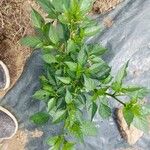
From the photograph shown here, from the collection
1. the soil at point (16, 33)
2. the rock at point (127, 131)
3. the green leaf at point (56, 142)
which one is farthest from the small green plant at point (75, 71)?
the soil at point (16, 33)

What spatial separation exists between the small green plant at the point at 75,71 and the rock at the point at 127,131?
15.2 inches

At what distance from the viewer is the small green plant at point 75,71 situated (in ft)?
4.44

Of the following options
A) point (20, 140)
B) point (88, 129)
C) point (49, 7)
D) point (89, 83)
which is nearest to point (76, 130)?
point (88, 129)

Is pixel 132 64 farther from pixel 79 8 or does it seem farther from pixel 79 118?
pixel 79 8

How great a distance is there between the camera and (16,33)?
2051 millimetres

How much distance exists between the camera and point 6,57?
7.01 ft

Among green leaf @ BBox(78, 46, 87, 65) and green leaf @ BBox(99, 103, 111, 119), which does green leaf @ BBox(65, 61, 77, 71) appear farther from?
green leaf @ BBox(99, 103, 111, 119)

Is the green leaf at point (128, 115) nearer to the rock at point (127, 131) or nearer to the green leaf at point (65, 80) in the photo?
the green leaf at point (65, 80)

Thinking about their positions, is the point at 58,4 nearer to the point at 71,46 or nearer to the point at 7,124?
the point at 71,46

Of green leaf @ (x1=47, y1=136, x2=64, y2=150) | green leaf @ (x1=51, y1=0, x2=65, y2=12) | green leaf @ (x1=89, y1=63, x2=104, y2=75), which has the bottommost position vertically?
green leaf @ (x1=47, y1=136, x2=64, y2=150)

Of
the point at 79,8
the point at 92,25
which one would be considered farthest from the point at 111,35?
the point at 79,8

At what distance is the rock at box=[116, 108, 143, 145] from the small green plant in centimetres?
39

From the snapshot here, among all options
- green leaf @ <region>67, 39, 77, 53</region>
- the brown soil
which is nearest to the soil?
the brown soil

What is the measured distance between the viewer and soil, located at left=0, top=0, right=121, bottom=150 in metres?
1.98
